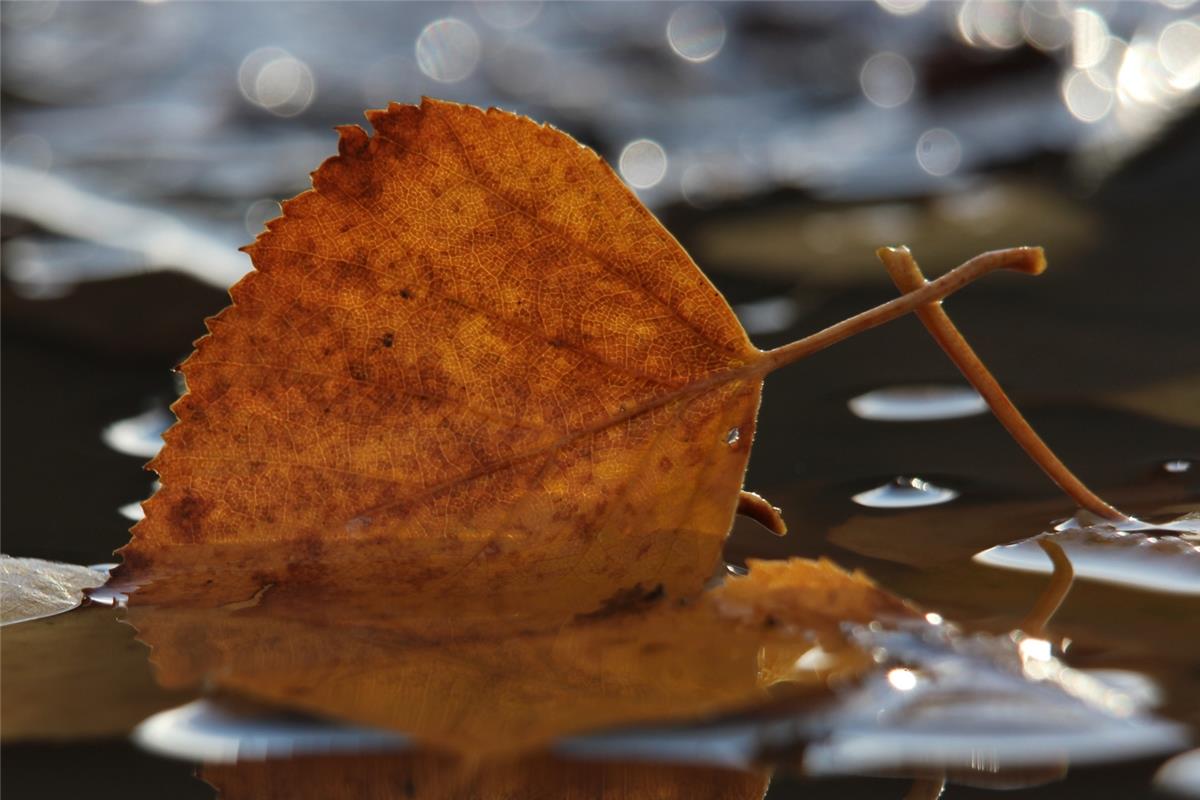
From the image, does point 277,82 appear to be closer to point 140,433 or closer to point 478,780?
point 140,433

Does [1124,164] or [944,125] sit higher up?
[944,125]

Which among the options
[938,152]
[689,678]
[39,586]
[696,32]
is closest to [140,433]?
[39,586]

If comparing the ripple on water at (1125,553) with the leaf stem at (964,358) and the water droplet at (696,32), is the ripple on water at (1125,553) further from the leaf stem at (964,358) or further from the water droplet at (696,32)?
the water droplet at (696,32)

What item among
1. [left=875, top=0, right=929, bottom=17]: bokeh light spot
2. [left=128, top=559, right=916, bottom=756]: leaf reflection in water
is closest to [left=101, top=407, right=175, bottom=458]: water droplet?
[left=128, top=559, right=916, bottom=756]: leaf reflection in water

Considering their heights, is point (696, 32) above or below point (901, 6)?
below

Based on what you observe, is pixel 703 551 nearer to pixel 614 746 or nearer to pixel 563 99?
pixel 614 746

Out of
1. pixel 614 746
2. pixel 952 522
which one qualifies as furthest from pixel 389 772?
pixel 952 522

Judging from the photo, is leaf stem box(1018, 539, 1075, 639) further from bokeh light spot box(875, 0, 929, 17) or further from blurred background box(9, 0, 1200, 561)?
bokeh light spot box(875, 0, 929, 17)
